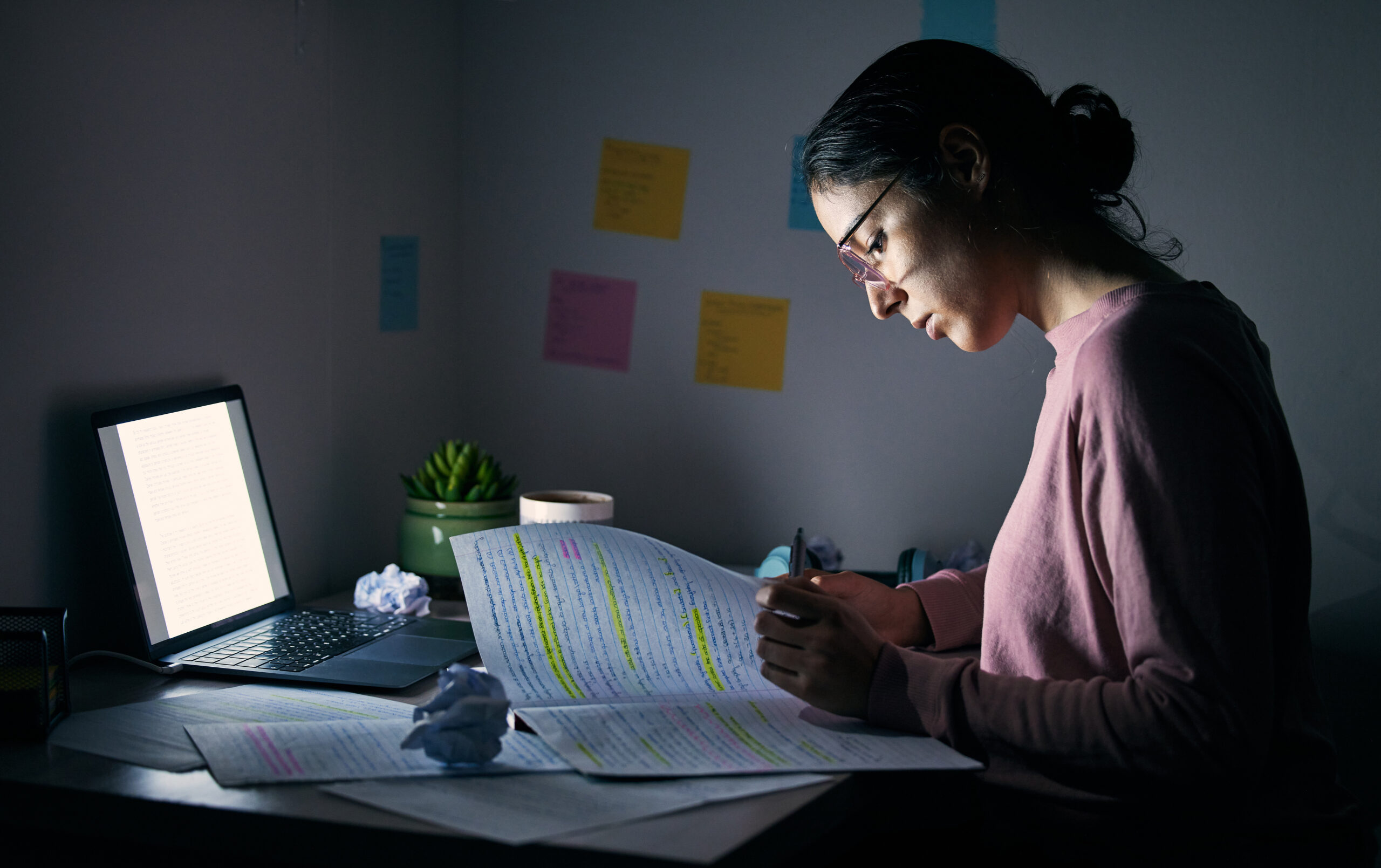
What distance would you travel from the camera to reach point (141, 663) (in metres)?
0.92

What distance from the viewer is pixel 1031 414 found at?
145 centimetres

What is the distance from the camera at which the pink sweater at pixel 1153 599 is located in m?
0.65

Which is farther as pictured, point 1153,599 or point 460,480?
point 460,480

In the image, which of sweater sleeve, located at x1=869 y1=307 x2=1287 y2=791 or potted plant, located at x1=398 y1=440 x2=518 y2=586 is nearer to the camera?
sweater sleeve, located at x1=869 y1=307 x2=1287 y2=791

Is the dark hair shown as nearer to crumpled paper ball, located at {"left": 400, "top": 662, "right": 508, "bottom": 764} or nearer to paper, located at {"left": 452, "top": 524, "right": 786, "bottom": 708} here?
paper, located at {"left": 452, "top": 524, "right": 786, "bottom": 708}

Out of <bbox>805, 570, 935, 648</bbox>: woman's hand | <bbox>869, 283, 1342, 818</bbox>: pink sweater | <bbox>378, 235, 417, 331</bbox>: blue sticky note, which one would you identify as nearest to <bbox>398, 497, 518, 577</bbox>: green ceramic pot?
<bbox>378, 235, 417, 331</bbox>: blue sticky note

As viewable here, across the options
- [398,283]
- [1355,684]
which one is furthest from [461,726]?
[1355,684]

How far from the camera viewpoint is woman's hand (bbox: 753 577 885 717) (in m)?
0.75

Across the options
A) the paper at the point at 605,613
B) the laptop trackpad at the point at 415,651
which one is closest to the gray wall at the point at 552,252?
the laptop trackpad at the point at 415,651

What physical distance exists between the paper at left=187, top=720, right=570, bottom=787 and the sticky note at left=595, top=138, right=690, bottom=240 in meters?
0.94

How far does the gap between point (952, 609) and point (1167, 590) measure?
396 millimetres

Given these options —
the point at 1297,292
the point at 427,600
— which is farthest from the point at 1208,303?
the point at 427,600

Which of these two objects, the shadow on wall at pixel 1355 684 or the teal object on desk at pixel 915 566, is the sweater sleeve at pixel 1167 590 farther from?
the shadow on wall at pixel 1355 684

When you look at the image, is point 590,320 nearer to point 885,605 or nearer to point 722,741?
point 885,605
